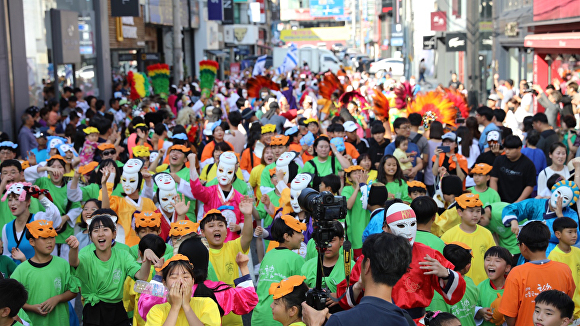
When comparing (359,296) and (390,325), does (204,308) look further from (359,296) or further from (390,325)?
(390,325)

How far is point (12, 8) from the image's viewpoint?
1525 centimetres

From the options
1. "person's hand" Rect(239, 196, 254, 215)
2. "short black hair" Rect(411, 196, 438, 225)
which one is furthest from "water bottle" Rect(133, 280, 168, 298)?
"short black hair" Rect(411, 196, 438, 225)

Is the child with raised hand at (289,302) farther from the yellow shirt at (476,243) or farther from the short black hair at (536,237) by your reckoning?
the yellow shirt at (476,243)

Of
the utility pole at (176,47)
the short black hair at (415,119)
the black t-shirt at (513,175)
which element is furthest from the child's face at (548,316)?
the utility pole at (176,47)

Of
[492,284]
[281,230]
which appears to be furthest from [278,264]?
[492,284]

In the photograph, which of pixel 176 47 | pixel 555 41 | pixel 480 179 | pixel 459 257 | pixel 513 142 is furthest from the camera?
pixel 176 47

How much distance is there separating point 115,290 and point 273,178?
308 cm

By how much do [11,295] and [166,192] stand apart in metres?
2.86

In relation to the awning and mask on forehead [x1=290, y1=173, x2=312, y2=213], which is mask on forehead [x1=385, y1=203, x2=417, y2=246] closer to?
mask on forehead [x1=290, y1=173, x2=312, y2=213]

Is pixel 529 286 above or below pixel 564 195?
below

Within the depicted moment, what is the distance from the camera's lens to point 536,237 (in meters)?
5.13

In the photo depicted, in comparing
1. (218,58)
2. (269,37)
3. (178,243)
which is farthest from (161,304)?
(269,37)

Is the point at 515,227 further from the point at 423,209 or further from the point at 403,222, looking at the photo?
the point at 403,222

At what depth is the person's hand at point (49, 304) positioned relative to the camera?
554 cm
